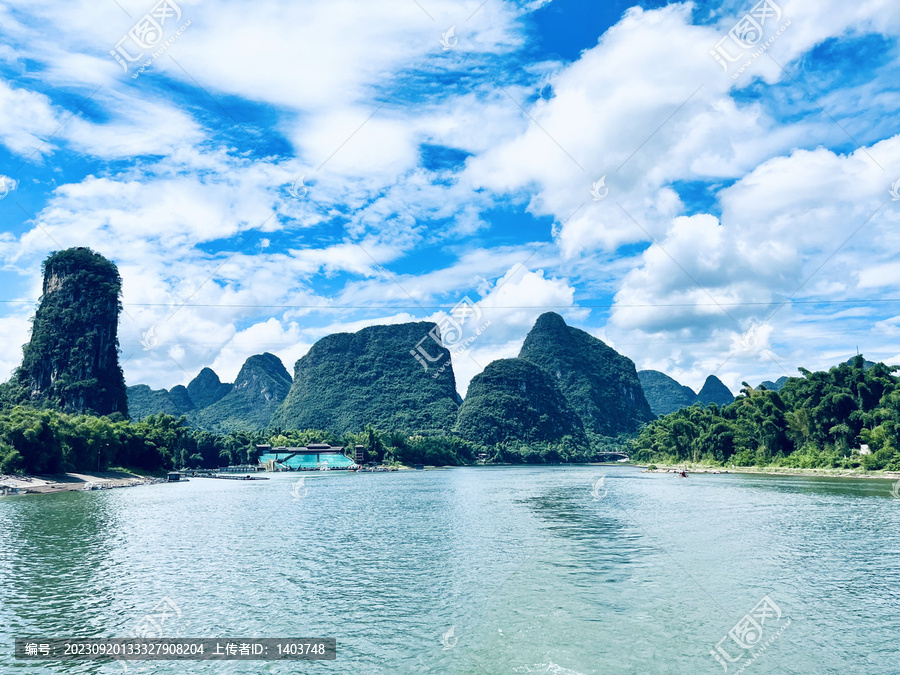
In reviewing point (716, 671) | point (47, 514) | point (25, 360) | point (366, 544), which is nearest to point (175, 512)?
point (47, 514)

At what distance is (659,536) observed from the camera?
30.8 m

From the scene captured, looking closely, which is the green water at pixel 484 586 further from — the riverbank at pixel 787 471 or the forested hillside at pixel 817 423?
the forested hillside at pixel 817 423

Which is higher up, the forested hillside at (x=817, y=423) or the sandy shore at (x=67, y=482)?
the forested hillside at (x=817, y=423)

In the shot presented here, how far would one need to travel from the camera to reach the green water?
1449 cm

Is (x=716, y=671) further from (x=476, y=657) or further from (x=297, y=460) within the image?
(x=297, y=460)

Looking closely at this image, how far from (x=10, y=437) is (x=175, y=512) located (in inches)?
1282
